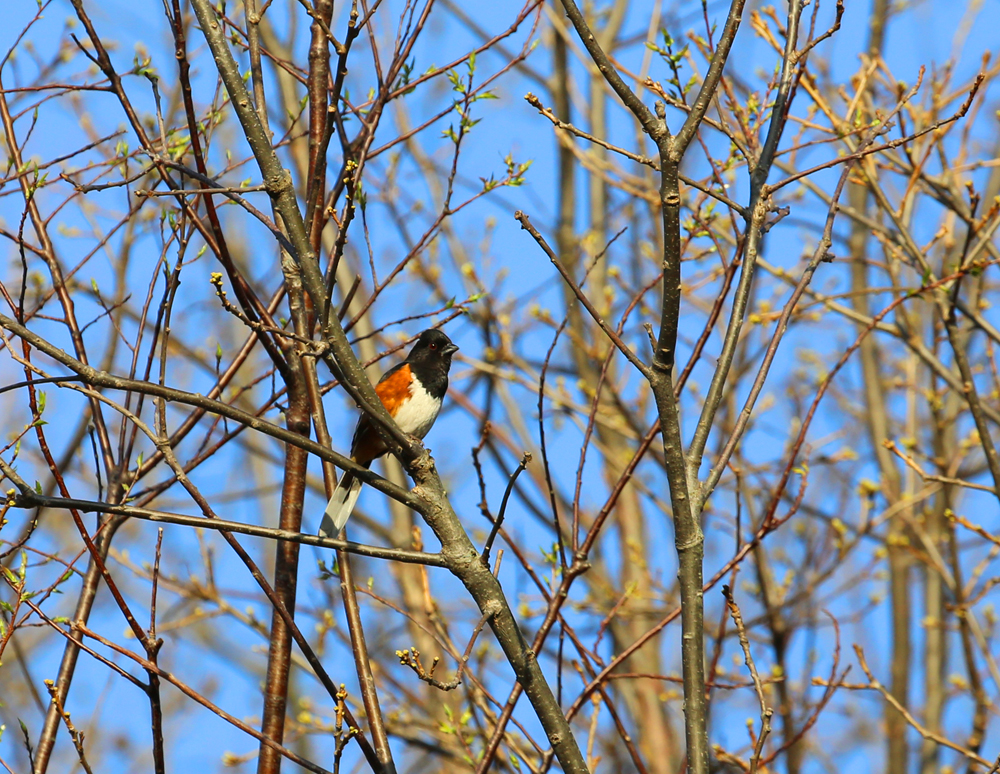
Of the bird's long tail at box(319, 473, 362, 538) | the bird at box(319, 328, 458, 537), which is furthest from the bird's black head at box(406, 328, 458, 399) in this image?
the bird's long tail at box(319, 473, 362, 538)

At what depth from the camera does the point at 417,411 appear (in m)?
4.52

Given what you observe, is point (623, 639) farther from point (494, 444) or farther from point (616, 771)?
point (494, 444)

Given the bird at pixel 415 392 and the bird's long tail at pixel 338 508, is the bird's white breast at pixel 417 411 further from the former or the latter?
the bird's long tail at pixel 338 508

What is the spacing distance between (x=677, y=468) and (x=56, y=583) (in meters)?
1.50

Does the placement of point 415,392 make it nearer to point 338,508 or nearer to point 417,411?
point 417,411

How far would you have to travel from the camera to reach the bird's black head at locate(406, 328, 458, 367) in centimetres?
480

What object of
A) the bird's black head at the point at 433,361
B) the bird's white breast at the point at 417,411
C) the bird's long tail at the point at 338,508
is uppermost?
the bird's black head at the point at 433,361

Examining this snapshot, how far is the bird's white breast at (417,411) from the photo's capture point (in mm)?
4516

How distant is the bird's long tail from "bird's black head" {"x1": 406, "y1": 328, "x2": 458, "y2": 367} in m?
1.04

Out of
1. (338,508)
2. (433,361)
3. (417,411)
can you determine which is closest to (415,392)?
(417,411)

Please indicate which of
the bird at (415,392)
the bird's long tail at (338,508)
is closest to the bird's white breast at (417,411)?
the bird at (415,392)

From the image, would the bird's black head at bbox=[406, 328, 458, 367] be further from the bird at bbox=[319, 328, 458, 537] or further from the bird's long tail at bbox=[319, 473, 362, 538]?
the bird's long tail at bbox=[319, 473, 362, 538]

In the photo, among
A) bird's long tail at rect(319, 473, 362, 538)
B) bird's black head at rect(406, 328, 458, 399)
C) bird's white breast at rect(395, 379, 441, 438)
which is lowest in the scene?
bird's long tail at rect(319, 473, 362, 538)

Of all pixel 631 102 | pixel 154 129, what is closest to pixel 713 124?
pixel 631 102
